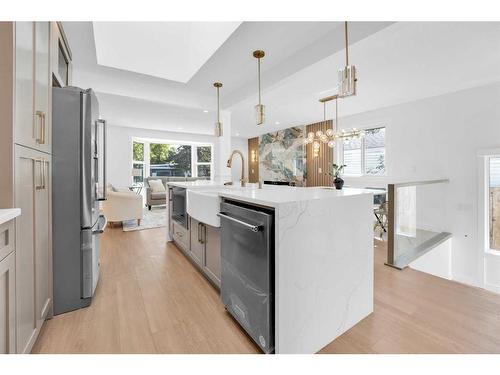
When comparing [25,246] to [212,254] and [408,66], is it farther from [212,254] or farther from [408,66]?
[408,66]

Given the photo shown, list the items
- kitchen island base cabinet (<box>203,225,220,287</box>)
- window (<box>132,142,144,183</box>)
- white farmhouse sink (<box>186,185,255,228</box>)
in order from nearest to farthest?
white farmhouse sink (<box>186,185,255,228</box>)
kitchen island base cabinet (<box>203,225,220,287</box>)
window (<box>132,142,144,183</box>)

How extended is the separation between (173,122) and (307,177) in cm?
454

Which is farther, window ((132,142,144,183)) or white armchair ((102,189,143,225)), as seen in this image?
window ((132,142,144,183))

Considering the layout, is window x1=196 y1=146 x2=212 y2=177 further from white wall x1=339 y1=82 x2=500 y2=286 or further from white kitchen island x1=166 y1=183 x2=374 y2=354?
white kitchen island x1=166 y1=183 x2=374 y2=354

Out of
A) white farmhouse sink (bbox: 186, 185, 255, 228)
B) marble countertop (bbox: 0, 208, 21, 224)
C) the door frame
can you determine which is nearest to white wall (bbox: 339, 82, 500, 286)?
the door frame

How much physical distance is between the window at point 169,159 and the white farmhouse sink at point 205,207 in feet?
21.0

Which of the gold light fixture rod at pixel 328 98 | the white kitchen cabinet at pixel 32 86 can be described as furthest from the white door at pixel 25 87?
the gold light fixture rod at pixel 328 98

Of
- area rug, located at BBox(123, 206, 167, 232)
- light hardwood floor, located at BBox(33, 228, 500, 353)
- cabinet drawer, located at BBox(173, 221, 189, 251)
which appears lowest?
light hardwood floor, located at BBox(33, 228, 500, 353)

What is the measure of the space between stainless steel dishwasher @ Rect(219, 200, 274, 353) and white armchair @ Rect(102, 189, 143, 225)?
3.60 meters

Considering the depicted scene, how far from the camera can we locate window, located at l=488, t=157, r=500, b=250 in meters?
3.95

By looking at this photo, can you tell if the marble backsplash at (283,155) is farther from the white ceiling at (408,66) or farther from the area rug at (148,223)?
the area rug at (148,223)

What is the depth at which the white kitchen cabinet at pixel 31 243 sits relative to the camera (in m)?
1.17

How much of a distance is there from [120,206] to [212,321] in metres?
3.69
